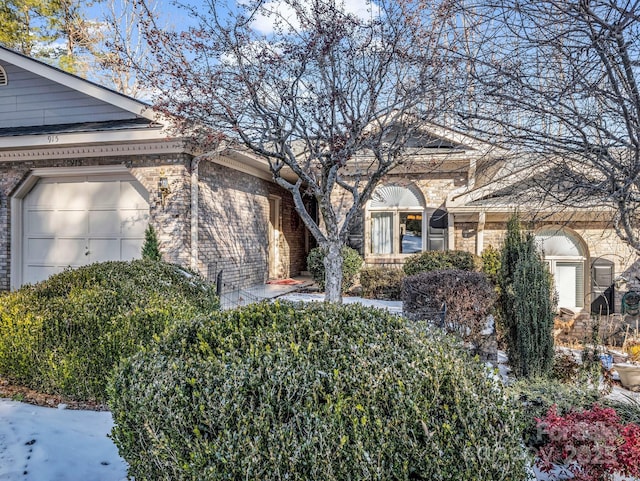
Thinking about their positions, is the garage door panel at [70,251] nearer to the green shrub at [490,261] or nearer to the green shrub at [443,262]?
the green shrub at [443,262]

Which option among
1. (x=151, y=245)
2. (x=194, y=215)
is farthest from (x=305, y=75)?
(x=151, y=245)

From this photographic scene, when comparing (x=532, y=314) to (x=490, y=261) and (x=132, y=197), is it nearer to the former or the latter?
(x=490, y=261)

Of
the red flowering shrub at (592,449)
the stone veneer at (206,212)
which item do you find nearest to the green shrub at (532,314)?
the red flowering shrub at (592,449)

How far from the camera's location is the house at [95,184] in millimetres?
9500

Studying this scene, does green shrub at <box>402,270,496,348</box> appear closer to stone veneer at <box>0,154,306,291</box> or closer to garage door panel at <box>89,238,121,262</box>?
stone veneer at <box>0,154,306,291</box>

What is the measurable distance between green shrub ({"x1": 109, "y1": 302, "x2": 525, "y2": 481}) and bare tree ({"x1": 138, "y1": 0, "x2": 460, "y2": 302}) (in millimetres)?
4610

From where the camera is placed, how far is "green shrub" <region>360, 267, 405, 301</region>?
1113 centimetres

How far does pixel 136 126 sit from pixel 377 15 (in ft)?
18.1

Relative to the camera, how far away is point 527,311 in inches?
228

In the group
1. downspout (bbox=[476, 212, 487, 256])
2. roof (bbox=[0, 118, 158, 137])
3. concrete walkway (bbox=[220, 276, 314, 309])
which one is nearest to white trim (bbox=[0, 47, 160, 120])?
roof (bbox=[0, 118, 158, 137])

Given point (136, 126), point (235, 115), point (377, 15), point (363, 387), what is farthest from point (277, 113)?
point (363, 387)

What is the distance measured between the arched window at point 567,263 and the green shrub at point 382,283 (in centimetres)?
402

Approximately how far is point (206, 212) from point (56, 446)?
7357 millimetres

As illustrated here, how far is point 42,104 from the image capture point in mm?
10734
